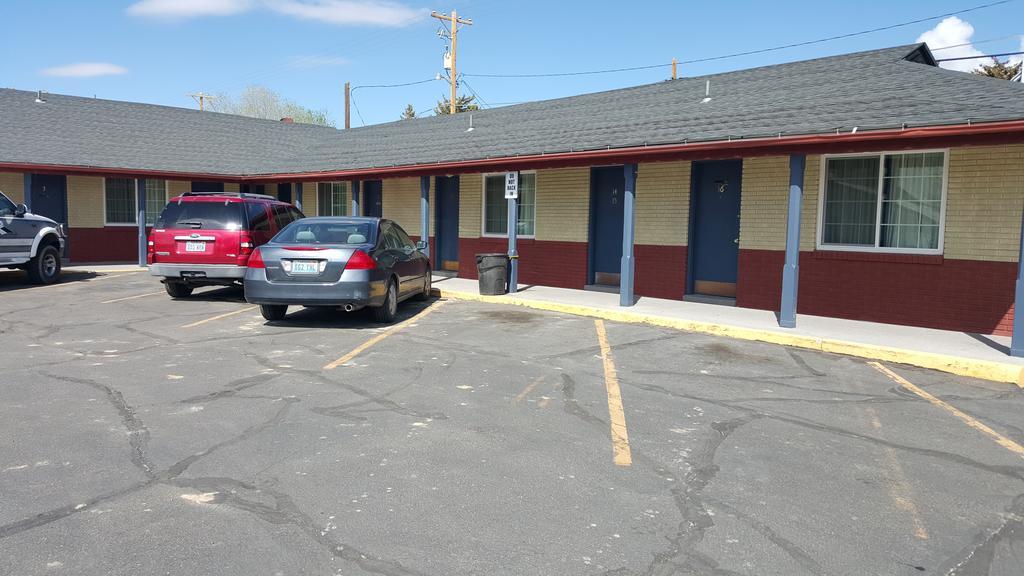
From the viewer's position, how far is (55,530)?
3.55 meters

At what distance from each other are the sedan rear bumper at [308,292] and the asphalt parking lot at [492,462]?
0.85m

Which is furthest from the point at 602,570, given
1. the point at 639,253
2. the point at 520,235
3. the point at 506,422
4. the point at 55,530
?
the point at 520,235

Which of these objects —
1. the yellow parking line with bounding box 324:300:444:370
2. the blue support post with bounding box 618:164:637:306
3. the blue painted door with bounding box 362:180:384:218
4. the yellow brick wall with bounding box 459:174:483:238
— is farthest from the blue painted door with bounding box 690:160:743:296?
the blue painted door with bounding box 362:180:384:218

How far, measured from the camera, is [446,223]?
18.4m

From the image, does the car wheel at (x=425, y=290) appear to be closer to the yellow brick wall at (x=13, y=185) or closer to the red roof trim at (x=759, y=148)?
the red roof trim at (x=759, y=148)

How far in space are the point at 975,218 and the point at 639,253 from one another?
559 cm

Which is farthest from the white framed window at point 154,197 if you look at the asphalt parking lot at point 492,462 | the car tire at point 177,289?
the asphalt parking lot at point 492,462

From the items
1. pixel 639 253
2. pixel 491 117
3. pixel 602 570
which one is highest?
pixel 491 117

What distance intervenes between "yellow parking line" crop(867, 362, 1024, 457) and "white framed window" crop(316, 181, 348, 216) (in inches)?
620

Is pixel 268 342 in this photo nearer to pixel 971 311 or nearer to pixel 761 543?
pixel 761 543

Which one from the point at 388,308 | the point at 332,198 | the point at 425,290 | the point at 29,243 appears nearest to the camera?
the point at 388,308

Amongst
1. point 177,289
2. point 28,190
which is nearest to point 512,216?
point 177,289

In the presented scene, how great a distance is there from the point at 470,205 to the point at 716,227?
6.43 meters

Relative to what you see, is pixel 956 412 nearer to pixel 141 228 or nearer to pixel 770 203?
pixel 770 203
